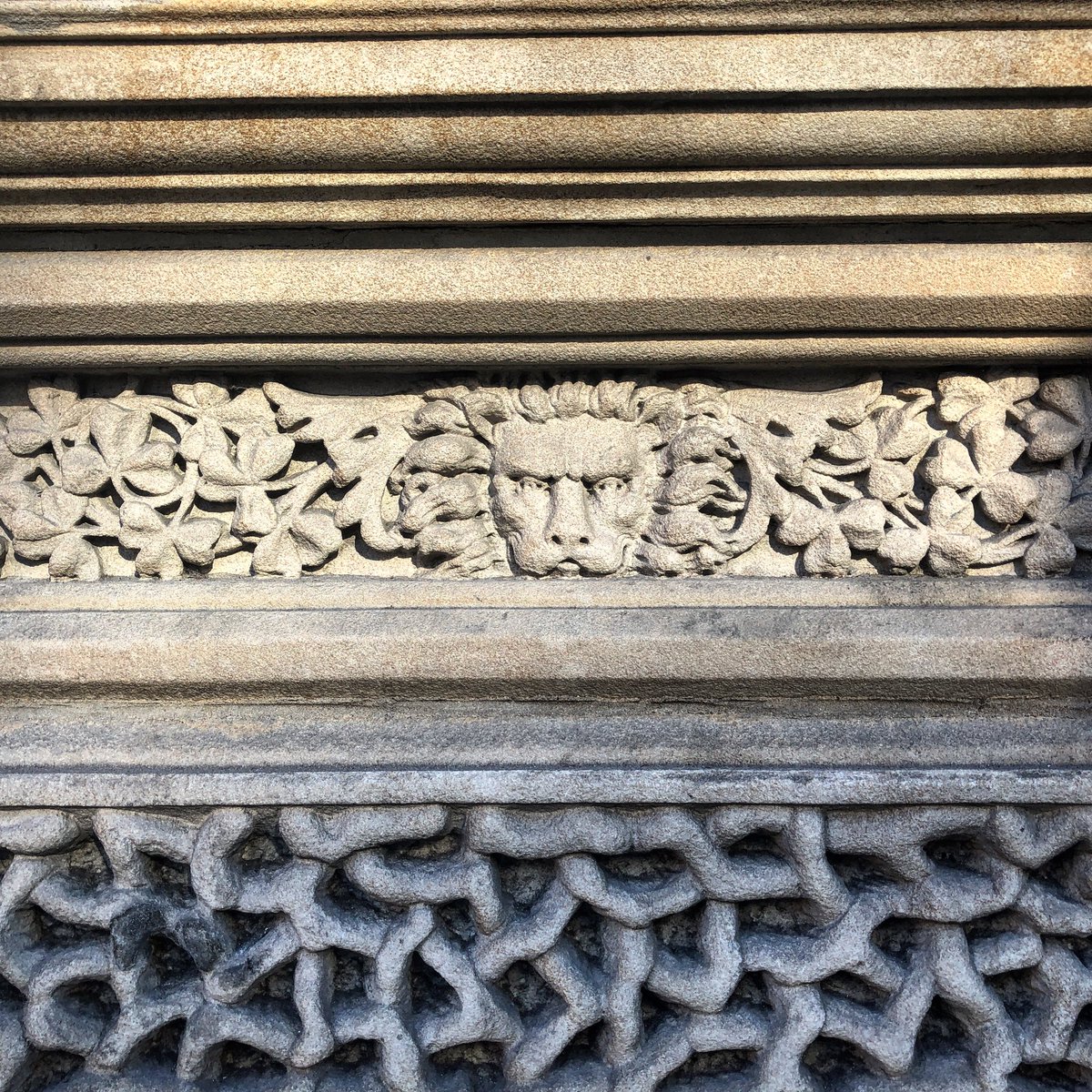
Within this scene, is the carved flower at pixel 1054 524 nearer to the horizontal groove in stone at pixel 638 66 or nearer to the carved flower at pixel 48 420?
the horizontal groove in stone at pixel 638 66

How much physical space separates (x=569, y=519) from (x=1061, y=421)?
560mm

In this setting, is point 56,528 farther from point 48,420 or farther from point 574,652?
point 574,652

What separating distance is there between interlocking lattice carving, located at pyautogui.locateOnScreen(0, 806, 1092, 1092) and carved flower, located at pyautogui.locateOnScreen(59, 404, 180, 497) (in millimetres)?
360

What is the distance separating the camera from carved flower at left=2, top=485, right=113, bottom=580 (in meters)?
0.95

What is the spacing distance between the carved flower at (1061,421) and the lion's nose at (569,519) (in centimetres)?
51

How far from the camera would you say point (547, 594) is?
923 mm

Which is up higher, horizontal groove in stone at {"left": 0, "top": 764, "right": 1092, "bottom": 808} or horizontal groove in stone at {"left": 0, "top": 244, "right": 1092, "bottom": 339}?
horizontal groove in stone at {"left": 0, "top": 244, "right": 1092, "bottom": 339}

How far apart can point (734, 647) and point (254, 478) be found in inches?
22.4

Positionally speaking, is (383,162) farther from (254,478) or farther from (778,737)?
(778,737)

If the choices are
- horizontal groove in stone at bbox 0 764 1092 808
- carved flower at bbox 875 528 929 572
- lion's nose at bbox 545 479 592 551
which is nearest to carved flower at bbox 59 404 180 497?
horizontal groove in stone at bbox 0 764 1092 808

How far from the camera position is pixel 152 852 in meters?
0.90

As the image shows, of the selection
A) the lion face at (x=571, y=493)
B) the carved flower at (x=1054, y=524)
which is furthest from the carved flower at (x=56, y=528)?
the carved flower at (x=1054, y=524)

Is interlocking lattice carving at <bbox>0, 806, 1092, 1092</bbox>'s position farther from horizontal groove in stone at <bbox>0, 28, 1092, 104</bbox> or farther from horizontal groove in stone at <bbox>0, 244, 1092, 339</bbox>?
horizontal groove in stone at <bbox>0, 28, 1092, 104</bbox>

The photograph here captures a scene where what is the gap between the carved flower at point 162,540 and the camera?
0.95 meters
